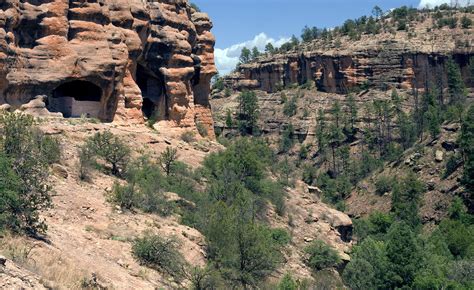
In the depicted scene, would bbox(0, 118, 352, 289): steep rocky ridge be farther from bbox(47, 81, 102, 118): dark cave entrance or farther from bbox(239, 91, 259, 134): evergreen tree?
bbox(239, 91, 259, 134): evergreen tree

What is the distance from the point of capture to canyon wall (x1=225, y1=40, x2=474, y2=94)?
91.2m

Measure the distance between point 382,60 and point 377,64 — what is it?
2.97 ft

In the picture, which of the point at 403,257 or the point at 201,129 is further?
the point at 201,129

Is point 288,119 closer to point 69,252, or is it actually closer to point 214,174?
point 214,174

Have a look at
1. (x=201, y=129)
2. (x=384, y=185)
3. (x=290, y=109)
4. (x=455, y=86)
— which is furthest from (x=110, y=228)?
(x=290, y=109)

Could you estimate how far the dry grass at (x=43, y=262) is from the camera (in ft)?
48.5

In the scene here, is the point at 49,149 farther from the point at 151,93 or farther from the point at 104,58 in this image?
the point at 151,93

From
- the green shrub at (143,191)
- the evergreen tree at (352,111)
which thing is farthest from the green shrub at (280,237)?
the evergreen tree at (352,111)

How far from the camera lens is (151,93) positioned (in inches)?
1665

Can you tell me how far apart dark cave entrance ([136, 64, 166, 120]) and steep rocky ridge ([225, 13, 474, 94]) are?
56.8m

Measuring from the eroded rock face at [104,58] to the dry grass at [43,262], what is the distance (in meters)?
16.9

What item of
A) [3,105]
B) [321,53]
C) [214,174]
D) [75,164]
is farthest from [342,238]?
[321,53]

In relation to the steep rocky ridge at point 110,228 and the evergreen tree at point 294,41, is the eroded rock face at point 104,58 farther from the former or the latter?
the evergreen tree at point 294,41

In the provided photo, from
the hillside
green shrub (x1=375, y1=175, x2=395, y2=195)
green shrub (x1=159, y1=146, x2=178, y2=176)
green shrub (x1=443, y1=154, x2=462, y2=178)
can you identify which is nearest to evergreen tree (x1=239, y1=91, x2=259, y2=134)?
the hillside
